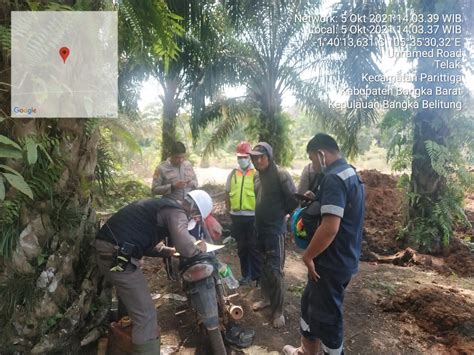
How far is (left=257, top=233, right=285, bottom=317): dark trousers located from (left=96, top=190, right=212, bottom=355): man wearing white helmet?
118 centimetres

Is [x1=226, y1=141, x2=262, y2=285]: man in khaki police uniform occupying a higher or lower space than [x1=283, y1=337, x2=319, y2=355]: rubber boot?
higher

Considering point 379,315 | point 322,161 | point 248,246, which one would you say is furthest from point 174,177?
point 379,315

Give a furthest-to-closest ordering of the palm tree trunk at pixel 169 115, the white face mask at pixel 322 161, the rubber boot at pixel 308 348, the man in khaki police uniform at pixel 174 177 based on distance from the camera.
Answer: the palm tree trunk at pixel 169 115 < the man in khaki police uniform at pixel 174 177 < the rubber boot at pixel 308 348 < the white face mask at pixel 322 161

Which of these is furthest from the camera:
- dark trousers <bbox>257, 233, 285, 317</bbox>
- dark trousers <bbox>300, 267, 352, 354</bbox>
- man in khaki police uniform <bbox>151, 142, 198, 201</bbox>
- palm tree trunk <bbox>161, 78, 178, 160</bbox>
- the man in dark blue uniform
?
palm tree trunk <bbox>161, 78, 178, 160</bbox>

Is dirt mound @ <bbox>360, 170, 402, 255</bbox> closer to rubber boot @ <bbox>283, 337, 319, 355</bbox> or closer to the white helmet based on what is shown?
rubber boot @ <bbox>283, 337, 319, 355</bbox>

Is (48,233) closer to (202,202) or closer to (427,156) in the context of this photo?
(202,202)

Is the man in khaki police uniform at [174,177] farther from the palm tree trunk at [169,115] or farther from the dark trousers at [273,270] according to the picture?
the palm tree trunk at [169,115]

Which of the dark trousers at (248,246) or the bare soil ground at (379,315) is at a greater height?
the dark trousers at (248,246)

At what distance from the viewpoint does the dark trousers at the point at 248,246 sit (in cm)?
436

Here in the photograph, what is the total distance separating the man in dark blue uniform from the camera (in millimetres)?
2414

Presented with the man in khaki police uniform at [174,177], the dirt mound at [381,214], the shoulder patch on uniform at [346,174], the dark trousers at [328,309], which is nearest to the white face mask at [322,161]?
the shoulder patch on uniform at [346,174]

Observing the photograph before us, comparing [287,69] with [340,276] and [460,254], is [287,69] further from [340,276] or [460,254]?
[340,276]

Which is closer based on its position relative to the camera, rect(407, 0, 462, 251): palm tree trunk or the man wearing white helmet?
the man wearing white helmet

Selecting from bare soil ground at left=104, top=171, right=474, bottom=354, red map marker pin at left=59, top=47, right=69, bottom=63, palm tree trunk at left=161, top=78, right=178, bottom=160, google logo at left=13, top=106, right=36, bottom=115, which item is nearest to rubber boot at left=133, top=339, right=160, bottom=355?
bare soil ground at left=104, top=171, right=474, bottom=354
